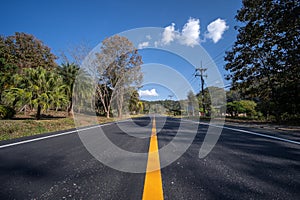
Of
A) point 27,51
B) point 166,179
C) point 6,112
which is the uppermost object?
point 27,51

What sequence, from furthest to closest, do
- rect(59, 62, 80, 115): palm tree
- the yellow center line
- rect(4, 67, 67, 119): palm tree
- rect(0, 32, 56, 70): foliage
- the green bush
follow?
rect(0, 32, 56, 70): foliage, rect(59, 62, 80, 115): palm tree, the green bush, rect(4, 67, 67, 119): palm tree, the yellow center line

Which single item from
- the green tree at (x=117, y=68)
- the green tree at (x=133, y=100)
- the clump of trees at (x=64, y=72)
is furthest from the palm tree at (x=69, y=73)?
the green tree at (x=133, y=100)

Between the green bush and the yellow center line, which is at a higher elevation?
the green bush

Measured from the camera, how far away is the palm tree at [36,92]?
738cm

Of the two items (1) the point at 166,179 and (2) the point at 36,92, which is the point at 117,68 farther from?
(1) the point at 166,179

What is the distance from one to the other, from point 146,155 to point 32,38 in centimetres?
2713

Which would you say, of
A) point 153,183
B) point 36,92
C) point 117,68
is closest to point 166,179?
point 153,183

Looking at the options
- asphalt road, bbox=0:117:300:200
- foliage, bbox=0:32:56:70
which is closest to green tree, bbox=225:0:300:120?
asphalt road, bbox=0:117:300:200

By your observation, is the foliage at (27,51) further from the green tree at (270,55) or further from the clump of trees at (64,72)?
the green tree at (270,55)

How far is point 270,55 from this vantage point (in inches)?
442

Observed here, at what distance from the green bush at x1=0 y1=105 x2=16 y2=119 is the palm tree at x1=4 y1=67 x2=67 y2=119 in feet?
1.42

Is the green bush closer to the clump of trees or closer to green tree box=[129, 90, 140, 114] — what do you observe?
the clump of trees

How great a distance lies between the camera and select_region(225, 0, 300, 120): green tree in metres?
9.44

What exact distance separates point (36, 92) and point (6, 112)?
8.06 ft
